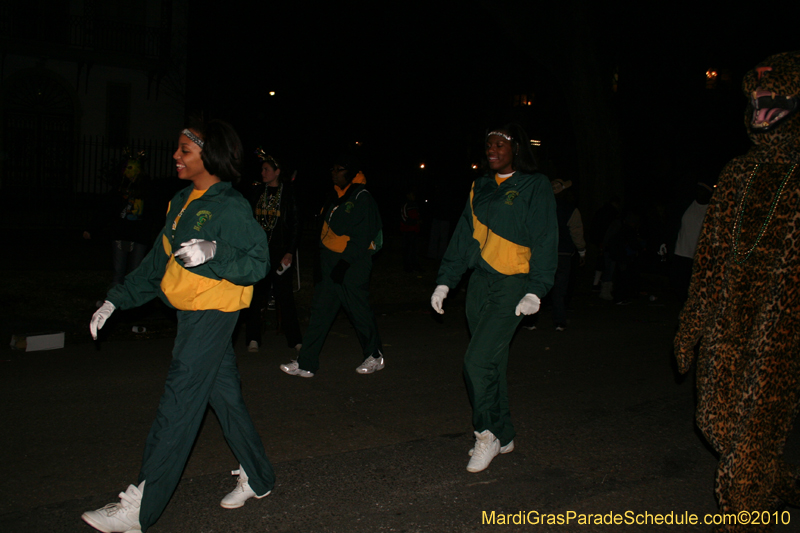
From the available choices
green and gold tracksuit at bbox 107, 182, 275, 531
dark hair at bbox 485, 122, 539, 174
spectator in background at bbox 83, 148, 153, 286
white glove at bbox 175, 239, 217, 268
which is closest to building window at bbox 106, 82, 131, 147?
spectator in background at bbox 83, 148, 153, 286

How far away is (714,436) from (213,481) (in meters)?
2.72

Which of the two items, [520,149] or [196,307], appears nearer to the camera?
[196,307]

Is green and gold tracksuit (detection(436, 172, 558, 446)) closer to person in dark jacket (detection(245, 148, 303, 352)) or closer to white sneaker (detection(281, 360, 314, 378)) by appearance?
white sneaker (detection(281, 360, 314, 378))

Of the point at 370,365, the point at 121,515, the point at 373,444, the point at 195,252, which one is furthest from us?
the point at 370,365

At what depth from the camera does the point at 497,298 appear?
4.17 m

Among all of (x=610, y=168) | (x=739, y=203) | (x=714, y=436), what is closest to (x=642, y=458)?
(x=714, y=436)

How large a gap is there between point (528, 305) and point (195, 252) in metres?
2.01

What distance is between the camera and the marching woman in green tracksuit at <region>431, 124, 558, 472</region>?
414cm

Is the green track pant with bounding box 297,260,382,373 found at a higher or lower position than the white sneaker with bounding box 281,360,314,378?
higher

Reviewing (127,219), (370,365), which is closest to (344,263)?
(370,365)

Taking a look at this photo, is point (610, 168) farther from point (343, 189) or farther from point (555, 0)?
point (343, 189)

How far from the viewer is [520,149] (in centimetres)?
428

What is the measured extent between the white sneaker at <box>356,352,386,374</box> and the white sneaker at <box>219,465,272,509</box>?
2720 millimetres

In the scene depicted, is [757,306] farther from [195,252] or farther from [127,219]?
[127,219]
